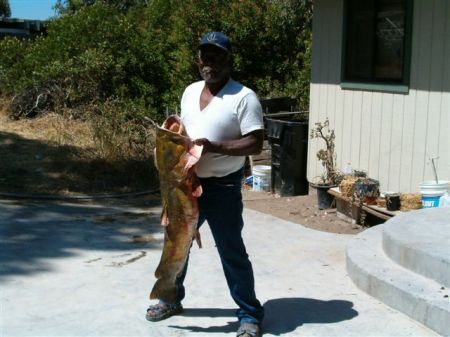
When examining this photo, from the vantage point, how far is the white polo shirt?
3959 millimetres

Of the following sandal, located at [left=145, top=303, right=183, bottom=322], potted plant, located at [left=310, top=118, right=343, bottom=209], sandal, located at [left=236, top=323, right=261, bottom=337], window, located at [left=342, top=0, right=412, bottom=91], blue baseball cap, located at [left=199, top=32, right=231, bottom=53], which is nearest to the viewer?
blue baseball cap, located at [left=199, top=32, right=231, bottom=53]

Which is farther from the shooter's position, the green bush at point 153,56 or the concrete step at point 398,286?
the green bush at point 153,56

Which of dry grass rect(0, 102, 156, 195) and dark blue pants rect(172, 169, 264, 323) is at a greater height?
dark blue pants rect(172, 169, 264, 323)

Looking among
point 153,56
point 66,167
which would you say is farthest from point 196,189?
point 153,56

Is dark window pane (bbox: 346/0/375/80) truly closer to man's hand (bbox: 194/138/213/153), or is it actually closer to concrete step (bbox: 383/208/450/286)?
concrete step (bbox: 383/208/450/286)

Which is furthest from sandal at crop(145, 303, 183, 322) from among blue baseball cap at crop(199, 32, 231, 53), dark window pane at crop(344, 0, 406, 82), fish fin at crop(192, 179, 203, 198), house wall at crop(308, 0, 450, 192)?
dark window pane at crop(344, 0, 406, 82)

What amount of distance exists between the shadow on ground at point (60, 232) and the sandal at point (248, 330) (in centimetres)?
215

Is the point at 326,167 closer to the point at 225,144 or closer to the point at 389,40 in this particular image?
the point at 389,40

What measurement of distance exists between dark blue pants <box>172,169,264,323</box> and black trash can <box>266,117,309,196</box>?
515 centimetres

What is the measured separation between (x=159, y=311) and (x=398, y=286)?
65.7 inches

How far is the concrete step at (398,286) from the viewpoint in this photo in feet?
14.3

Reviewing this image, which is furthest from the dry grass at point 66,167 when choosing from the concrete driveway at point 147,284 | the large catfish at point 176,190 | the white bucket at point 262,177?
the large catfish at point 176,190

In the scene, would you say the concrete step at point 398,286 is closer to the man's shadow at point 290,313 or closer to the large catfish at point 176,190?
the man's shadow at point 290,313

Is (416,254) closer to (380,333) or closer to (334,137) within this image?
(380,333)
